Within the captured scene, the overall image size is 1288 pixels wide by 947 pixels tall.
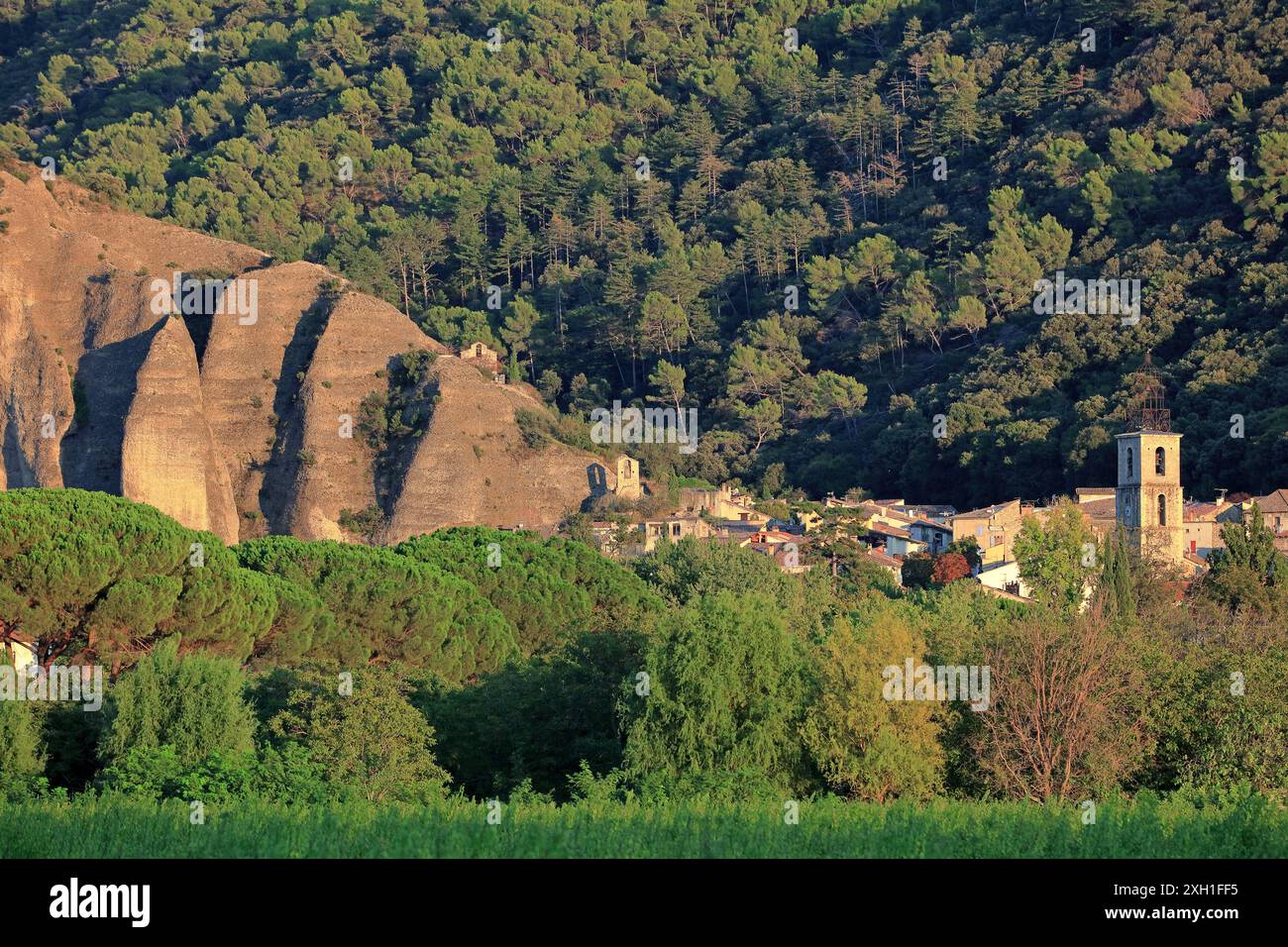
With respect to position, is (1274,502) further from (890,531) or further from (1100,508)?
(890,531)

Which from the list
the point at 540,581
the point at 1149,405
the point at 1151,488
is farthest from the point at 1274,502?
the point at 540,581

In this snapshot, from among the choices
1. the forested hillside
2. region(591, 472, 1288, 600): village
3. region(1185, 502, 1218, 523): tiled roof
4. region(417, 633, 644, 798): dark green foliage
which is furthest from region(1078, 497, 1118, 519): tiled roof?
region(417, 633, 644, 798): dark green foliage

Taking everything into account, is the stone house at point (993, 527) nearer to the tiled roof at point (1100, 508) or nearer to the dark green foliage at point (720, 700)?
the tiled roof at point (1100, 508)

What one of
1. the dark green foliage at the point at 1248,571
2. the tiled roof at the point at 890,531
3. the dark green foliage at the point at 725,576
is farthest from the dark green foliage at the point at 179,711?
the tiled roof at the point at 890,531

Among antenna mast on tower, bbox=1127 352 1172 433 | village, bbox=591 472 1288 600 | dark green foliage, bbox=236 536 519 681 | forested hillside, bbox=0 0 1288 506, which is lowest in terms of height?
dark green foliage, bbox=236 536 519 681

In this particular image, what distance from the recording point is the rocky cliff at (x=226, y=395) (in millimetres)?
60625

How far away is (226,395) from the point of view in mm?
66500

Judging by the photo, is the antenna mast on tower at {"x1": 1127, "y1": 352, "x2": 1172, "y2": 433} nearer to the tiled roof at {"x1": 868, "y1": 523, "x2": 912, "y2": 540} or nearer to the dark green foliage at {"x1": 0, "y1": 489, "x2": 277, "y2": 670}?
the tiled roof at {"x1": 868, "y1": 523, "x2": 912, "y2": 540}

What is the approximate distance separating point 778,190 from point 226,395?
1635 inches

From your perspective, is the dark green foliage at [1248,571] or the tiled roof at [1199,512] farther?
the tiled roof at [1199,512]

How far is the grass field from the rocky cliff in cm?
4297

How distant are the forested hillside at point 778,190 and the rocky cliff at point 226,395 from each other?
6739 millimetres

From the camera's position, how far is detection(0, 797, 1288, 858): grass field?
1531cm
